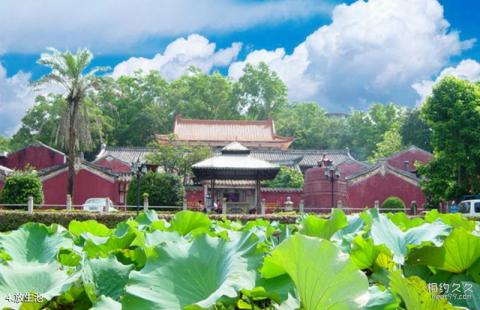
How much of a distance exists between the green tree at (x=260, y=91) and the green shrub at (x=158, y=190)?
99.0ft

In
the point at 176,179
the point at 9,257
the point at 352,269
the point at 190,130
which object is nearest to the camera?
the point at 352,269

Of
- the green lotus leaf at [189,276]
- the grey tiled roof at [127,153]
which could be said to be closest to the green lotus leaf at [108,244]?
the green lotus leaf at [189,276]

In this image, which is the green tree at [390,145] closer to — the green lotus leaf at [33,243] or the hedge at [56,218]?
the hedge at [56,218]

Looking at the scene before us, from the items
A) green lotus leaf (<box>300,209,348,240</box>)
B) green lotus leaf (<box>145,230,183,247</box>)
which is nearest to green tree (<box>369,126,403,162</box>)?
green lotus leaf (<box>300,209,348,240</box>)

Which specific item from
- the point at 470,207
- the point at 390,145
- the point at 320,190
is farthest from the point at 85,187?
the point at 390,145

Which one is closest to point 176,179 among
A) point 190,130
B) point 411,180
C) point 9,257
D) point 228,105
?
point 411,180

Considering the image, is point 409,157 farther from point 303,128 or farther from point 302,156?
point 303,128

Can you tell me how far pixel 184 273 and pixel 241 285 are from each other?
0.38 feet

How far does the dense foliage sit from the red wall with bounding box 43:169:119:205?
1184 centimetres

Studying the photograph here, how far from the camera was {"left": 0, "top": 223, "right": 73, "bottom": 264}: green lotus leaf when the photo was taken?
1.90 metres

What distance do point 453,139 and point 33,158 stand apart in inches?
979

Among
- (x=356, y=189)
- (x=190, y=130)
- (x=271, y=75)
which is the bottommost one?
(x=356, y=189)

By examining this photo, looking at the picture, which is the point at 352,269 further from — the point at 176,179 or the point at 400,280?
the point at 176,179

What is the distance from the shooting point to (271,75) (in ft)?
185
